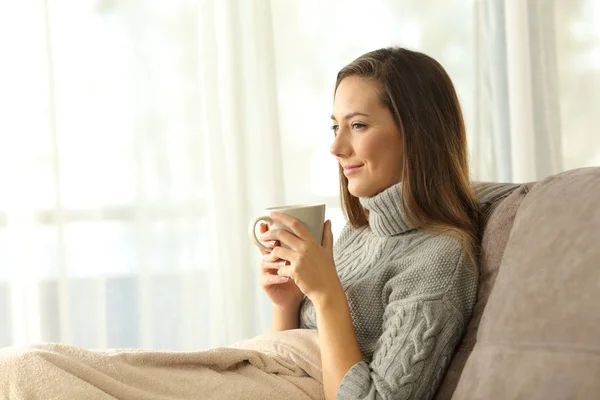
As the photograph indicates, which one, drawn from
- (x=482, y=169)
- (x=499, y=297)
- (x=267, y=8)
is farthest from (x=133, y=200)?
(x=499, y=297)

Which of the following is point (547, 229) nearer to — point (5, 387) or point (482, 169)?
point (5, 387)

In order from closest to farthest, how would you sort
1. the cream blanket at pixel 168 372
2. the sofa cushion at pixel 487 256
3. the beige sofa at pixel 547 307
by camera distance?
the beige sofa at pixel 547 307, the cream blanket at pixel 168 372, the sofa cushion at pixel 487 256

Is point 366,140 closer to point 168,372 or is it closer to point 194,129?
point 168,372

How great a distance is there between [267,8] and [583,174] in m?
2.01

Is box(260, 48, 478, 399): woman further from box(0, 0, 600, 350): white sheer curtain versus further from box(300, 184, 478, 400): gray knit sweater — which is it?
box(0, 0, 600, 350): white sheer curtain

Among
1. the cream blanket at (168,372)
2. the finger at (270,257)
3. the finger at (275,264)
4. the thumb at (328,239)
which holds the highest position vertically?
the thumb at (328,239)

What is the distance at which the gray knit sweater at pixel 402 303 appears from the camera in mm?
1375

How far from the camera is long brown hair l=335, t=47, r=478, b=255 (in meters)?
1.65

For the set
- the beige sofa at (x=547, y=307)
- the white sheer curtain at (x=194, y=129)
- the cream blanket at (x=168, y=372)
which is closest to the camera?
the beige sofa at (x=547, y=307)

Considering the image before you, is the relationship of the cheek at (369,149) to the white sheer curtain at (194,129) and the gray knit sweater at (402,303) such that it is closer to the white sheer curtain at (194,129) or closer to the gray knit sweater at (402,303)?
the gray knit sweater at (402,303)

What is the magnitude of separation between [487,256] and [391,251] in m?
0.21

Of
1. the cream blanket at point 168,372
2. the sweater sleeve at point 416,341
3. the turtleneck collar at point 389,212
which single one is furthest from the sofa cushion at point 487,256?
the cream blanket at point 168,372

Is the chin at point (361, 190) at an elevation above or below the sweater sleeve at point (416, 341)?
above

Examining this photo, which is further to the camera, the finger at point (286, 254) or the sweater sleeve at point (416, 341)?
the finger at point (286, 254)
